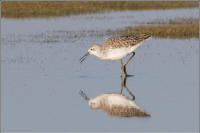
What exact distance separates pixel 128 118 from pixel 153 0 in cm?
3513

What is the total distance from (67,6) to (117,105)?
28.5 m

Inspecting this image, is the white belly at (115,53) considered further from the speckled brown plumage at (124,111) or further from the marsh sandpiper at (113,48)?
the speckled brown plumage at (124,111)

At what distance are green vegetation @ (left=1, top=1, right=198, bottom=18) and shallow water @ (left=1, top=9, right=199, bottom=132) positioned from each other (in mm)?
12844

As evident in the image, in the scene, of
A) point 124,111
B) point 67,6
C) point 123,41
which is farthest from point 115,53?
point 67,6

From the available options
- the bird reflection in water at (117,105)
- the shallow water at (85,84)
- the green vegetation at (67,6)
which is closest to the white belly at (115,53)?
the shallow water at (85,84)

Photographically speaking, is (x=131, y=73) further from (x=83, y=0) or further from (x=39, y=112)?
(x=83, y=0)

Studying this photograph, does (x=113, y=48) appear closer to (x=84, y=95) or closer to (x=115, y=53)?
(x=115, y=53)

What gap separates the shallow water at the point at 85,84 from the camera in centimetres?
915

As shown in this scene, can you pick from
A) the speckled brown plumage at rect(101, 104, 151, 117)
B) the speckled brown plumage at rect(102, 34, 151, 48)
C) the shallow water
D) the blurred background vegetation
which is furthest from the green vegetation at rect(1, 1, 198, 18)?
the speckled brown plumage at rect(101, 104, 151, 117)

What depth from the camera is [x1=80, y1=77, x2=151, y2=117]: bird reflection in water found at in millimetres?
9555

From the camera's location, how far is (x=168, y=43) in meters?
19.3

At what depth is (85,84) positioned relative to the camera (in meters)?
12.3

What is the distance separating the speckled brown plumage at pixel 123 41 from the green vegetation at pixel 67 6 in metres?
18.8

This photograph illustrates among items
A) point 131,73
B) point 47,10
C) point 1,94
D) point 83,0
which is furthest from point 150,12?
point 1,94
